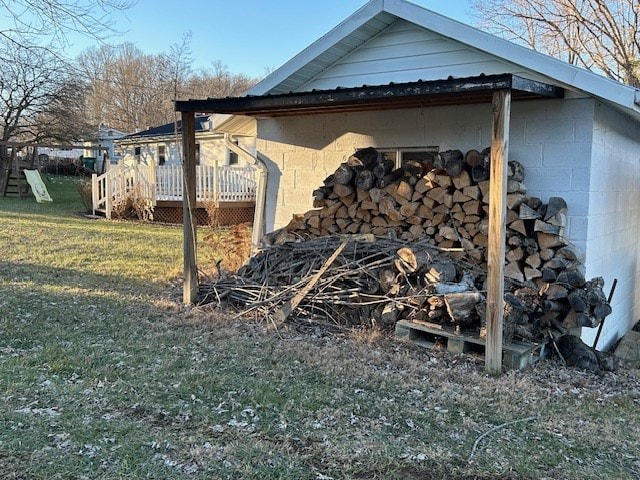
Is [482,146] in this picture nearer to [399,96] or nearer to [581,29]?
[399,96]

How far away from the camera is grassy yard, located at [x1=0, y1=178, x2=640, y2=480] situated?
295 cm

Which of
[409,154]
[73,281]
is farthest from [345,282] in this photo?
[73,281]

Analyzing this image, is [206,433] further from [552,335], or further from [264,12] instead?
[264,12]

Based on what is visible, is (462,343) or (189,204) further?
(189,204)

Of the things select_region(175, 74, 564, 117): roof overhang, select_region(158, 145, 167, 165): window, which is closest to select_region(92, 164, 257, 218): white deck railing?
select_region(158, 145, 167, 165): window

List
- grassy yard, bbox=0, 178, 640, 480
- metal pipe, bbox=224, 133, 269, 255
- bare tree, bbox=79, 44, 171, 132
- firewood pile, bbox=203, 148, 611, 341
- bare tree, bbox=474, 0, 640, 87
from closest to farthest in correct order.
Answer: grassy yard, bbox=0, 178, 640, 480 < firewood pile, bbox=203, 148, 611, 341 < metal pipe, bbox=224, 133, 269, 255 < bare tree, bbox=474, 0, 640, 87 < bare tree, bbox=79, 44, 171, 132

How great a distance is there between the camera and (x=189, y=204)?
251 inches

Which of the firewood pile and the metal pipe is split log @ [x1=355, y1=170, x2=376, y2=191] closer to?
the firewood pile

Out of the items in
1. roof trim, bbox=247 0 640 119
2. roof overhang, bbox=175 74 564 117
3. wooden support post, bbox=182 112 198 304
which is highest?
roof trim, bbox=247 0 640 119

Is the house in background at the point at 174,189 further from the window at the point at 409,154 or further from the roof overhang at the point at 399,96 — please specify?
the window at the point at 409,154

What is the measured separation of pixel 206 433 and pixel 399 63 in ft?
16.2

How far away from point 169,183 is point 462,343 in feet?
41.5

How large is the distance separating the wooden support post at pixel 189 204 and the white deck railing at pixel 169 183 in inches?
349

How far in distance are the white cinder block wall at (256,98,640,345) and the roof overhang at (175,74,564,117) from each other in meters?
0.19
